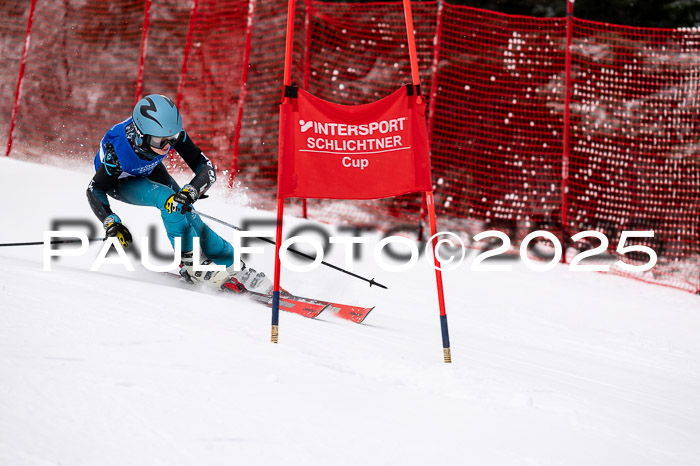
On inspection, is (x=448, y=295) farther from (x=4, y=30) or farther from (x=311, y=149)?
(x=4, y=30)

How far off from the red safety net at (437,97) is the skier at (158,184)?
4119 mm

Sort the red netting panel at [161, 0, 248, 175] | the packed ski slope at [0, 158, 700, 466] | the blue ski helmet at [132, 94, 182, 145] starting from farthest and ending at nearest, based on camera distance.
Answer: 1. the red netting panel at [161, 0, 248, 175]
2. the blue ski helmet at [132, 94, 182, 145]
3. the packed ski slope at [0, 158, 700, 466]

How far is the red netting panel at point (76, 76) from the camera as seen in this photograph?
10.5m

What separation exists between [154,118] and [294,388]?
277 centimetres

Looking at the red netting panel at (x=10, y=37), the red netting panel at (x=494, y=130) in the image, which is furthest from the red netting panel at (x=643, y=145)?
the red netting panel at (x=10, y=37)

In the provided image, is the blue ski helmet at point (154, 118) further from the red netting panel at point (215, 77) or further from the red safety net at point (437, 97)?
the red netting panel at point (215, 77)

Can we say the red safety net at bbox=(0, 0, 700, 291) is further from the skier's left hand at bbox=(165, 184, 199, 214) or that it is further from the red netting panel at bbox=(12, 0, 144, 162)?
the skier's left hand at bbox=(165, 184, 199, 214)

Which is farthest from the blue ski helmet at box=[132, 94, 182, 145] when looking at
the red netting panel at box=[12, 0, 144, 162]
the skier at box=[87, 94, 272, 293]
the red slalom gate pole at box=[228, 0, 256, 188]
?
the red netting panel at box=[12, 0, 144, 162]

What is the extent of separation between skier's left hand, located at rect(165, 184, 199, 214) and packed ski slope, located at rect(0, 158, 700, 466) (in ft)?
2.26

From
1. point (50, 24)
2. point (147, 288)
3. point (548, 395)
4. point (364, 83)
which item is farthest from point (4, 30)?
point (548, 395)

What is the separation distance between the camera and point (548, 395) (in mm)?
3424

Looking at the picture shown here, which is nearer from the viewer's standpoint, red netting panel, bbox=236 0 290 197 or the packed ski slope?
the packed ski slope

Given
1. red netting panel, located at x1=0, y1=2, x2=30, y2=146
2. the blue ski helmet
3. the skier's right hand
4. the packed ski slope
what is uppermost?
red netting panel, located at x1=0, y1=2, x2=30, y2=146

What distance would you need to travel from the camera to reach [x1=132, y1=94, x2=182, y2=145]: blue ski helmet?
4816 mm
